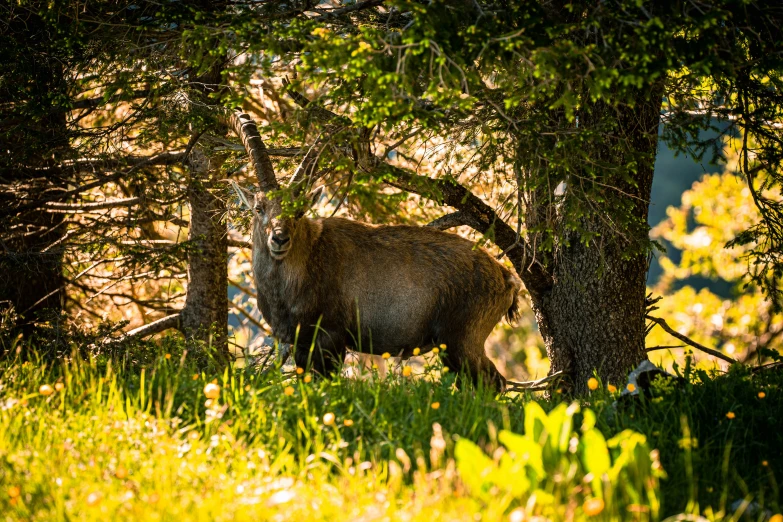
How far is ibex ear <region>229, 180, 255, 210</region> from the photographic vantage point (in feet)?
21.7

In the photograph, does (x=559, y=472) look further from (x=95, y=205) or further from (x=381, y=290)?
(x=95, y=205)

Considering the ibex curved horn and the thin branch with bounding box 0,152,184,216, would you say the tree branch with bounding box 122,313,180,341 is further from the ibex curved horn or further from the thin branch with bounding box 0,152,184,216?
the ibex curved horn

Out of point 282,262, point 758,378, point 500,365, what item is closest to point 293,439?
point 282,262

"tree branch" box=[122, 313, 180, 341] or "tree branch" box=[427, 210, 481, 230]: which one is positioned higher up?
"tree branch" box=[427, 210, 481, 230]

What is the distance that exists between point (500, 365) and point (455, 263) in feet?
57.6

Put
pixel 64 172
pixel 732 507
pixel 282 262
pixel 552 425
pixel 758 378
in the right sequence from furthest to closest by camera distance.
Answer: pixel 64 172
pixel 282 262
pixel 758 378
pixel 732 507
pixel 552 425

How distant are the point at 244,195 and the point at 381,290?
1631mm

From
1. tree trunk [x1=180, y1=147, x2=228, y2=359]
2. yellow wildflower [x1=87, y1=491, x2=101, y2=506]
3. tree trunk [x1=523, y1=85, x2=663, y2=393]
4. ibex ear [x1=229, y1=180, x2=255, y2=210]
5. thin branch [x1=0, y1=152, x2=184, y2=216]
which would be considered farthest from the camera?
tree trunk [x1=180, y1=147, x2=228, y2=359]

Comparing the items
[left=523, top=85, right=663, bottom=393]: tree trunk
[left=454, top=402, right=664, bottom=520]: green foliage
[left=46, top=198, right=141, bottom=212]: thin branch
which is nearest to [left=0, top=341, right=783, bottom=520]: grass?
[left=454, top=402, right=664, bottom=520]: green foliage

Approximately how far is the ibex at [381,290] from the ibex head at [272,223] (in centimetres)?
3

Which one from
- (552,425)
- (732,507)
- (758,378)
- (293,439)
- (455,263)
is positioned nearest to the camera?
(552,425)

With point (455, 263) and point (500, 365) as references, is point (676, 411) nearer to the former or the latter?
point (455, 263)

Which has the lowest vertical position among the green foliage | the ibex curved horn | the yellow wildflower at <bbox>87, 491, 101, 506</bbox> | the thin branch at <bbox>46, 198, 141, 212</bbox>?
the yellow wildflower at <bbox>87, 491, 101, 506</bbox>

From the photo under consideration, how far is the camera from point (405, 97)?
14.9 ft
